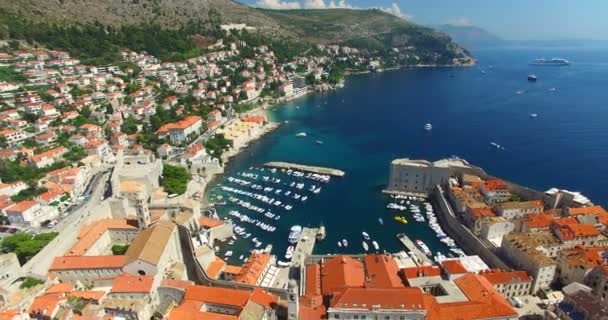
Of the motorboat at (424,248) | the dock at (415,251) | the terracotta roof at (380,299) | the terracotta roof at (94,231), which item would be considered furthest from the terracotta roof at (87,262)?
the motorboat at (424,248)

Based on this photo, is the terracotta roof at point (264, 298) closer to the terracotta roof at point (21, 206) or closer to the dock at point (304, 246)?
the dock at point (304, 246)

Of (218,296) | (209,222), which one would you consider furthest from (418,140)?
(218,296)

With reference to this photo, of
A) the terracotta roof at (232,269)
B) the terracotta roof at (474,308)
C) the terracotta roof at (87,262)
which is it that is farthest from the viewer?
the terracotta roof at (232,269)

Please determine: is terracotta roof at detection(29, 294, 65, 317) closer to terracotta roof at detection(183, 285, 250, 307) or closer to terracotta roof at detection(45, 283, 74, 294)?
terracotta roof at detection(45, 283, 74, 294)

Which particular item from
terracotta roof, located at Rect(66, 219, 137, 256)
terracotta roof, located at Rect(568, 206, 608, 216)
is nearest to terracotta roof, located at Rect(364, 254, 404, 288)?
terracotta roof, located at Rect(568, 206, 608, 216)

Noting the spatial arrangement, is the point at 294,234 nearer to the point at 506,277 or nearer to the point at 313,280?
the point at 313,280

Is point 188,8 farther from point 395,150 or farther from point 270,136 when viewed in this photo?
point 395,150

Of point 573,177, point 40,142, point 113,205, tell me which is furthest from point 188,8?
point 573,177
